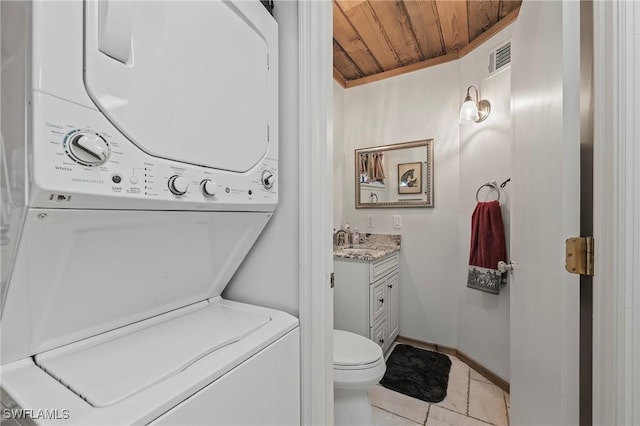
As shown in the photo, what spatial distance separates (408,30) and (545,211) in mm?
1804

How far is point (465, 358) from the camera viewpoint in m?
2.26

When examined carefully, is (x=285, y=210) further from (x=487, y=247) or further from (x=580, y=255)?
(x=487, y=247)

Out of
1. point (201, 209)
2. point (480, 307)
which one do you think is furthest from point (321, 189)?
point (480, 307)

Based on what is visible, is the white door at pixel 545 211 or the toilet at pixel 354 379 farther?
the toilet at pixel 354 379

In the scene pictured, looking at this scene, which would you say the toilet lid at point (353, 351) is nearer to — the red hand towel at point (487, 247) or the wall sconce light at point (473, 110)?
the red hand towel at point (487, 247)

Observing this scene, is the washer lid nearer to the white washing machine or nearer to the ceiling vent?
the white washing machine

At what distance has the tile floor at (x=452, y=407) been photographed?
1642 mm

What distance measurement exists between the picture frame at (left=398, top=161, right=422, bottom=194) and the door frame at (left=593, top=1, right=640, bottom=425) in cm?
182

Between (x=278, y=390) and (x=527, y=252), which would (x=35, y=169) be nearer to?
(x=278, y=390)

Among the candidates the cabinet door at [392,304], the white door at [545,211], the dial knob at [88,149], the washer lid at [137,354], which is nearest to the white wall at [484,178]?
the cabinet door at [392,304]

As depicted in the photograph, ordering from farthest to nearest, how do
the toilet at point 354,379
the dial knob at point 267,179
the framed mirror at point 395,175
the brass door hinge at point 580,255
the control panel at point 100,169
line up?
the framed mirror at point 395,175, the toilet at point 354,379, the dial knob at point 267,179, the brass door hinge at point 580,255, the control panel at point 100,169

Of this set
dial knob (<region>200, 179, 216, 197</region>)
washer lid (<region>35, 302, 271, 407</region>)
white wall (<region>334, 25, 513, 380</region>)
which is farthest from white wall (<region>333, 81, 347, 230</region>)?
dial knob (<region>200, 179, 216, 197</region>)

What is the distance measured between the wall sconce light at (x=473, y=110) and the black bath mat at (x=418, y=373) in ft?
6.42

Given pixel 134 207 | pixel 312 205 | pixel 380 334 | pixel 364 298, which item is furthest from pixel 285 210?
pixel 380 334
